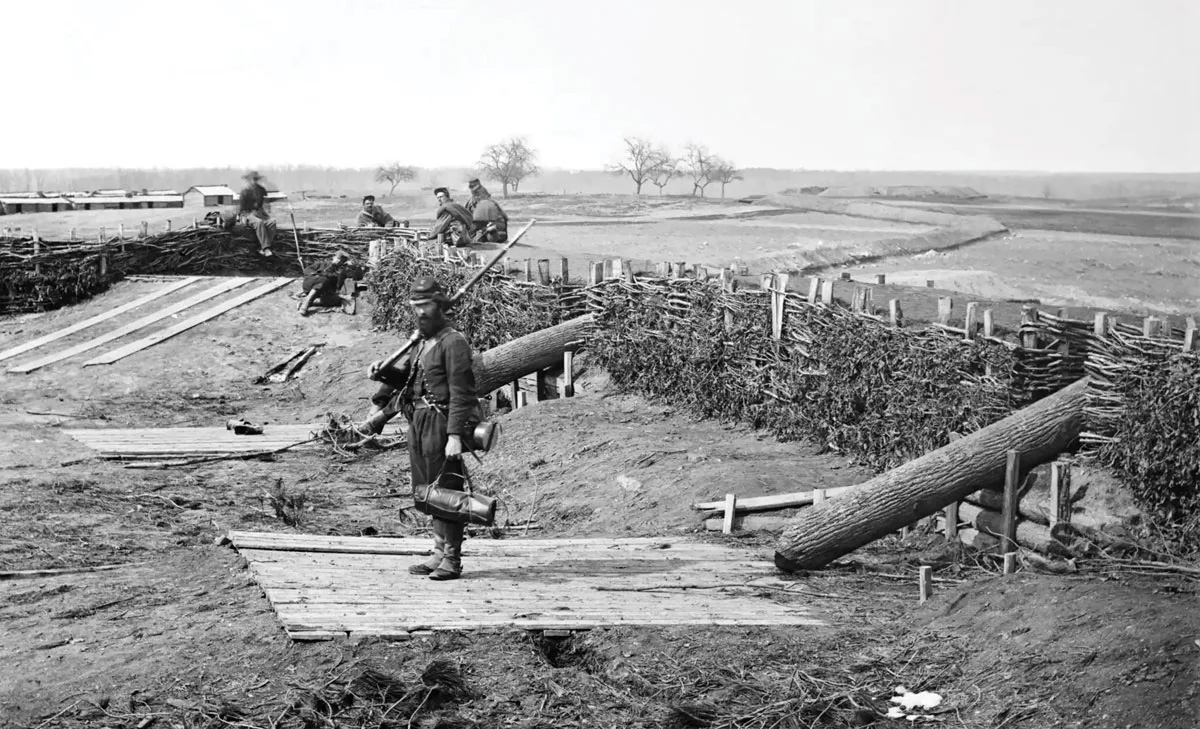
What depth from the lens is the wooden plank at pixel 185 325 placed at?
785 inches

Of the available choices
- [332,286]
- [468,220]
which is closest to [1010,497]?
[468,220]

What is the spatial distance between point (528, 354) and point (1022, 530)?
7.88 metres

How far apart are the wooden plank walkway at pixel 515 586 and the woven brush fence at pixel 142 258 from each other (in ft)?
45.1

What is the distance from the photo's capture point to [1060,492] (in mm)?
8852

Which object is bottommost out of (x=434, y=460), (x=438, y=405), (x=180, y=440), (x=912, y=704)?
(x=180, y=440)

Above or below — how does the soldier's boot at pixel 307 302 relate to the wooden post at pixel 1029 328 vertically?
below

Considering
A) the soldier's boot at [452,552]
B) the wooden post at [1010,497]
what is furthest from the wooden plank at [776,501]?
the soldier's boot at [452,552]

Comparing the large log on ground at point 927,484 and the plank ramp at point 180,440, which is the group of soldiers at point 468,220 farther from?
the large log on ground at point 927,484

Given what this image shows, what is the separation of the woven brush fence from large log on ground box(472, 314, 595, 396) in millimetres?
6433

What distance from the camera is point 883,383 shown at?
11.4 metres

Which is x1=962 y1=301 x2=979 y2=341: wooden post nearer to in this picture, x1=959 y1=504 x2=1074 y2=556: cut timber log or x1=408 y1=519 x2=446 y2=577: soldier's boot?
x1=959 y1=504 x2=1074 y2=556: cut timber log

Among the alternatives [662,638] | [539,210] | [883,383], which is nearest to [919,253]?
[539,210]

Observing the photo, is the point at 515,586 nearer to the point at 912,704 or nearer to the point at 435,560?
the point at 435,560

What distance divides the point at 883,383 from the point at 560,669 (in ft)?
19.5
